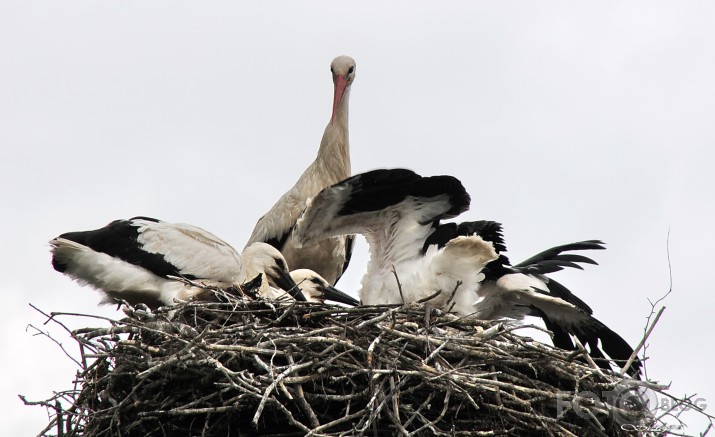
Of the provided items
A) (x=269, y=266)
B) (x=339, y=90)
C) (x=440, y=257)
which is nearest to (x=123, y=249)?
(x=269, y=266)

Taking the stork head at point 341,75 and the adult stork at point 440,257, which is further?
the stork head at point 341,75

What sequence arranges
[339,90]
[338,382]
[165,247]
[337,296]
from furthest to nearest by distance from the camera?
[339,90] → [337,296] → [165,247] → [338,382]

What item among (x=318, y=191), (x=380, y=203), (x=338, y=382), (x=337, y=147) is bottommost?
(x=338, y=382)

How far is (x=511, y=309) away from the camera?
255 inches

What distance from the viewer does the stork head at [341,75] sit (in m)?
7.99

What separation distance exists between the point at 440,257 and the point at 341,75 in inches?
91.4

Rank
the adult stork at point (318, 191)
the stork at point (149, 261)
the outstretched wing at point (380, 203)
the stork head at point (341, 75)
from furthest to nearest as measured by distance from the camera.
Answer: the stork head at point (341, 75), the adult stork at point (318, 191), the stork at point (149, 261), the outstretched wing at point (380, 203)

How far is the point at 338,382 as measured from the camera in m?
5.00

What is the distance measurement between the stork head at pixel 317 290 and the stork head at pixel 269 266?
8 cm

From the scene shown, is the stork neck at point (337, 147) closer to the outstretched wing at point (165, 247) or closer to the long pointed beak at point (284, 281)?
the long pointed beak at point (284, 281)

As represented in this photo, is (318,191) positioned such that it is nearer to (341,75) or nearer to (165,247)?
(341,75)

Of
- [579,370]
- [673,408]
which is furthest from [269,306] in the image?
[673,408]

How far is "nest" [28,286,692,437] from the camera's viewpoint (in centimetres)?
486

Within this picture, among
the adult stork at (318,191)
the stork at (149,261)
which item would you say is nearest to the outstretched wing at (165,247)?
the stork at (149,261)
